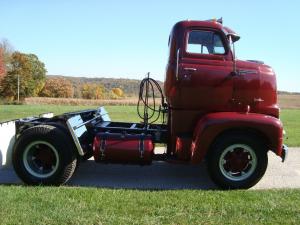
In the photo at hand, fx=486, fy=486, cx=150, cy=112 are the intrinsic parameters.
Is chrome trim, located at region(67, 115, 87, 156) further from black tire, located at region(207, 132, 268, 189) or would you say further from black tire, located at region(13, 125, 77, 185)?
black tire, located at region(207, 132, 268, 189)

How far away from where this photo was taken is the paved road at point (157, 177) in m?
7.65

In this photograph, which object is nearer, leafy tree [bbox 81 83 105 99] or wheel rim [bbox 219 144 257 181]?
wheel rim [bbox 219 144 257 181]

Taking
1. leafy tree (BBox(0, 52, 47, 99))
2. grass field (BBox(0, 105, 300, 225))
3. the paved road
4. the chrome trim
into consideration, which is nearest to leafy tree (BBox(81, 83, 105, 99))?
leafy tree (BBox(0, 52, 47, 99))

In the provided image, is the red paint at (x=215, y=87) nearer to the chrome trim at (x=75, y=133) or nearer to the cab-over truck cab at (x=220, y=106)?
the cab-over truck cab at (x=220, y=106)

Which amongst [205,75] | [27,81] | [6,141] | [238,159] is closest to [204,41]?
[205,75]

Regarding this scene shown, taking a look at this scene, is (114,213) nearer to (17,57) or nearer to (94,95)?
(17,57)

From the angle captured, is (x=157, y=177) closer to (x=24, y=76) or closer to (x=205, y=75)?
(x=205, y=75)

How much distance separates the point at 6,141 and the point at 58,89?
10441cm

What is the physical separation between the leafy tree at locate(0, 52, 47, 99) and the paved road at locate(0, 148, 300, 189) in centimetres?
8782

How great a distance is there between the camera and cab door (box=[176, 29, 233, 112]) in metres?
7.57

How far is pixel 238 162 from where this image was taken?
737cm

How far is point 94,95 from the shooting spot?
365 ft

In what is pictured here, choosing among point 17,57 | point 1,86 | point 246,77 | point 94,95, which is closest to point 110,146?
point 246,77

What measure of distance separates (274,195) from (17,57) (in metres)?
98.3
